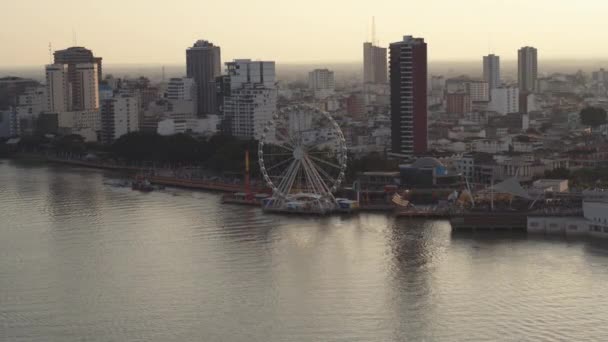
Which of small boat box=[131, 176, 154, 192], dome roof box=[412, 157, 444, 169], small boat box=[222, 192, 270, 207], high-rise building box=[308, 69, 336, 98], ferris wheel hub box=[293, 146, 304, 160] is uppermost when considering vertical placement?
high-rise building box=[308, 69, 336, 98]

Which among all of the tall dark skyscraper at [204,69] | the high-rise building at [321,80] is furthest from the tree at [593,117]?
the high-rise building at [321,80]

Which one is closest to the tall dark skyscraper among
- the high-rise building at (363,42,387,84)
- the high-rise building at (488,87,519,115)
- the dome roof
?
the high-rise building at (488,87,519,115)

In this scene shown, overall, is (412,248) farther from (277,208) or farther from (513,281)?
(277,208)

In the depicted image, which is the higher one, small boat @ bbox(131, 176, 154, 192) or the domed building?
the domed building

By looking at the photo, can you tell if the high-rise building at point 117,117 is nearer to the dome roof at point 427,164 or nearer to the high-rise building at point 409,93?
the high-rise building at point 409,93

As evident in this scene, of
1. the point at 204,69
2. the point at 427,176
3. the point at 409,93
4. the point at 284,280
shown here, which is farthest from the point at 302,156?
the point at 204,69

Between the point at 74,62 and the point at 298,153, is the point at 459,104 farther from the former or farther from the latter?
the point at 298,153

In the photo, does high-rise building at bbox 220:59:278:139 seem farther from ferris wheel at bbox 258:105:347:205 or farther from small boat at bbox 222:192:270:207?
small boat at bbox 222:192:270:207
